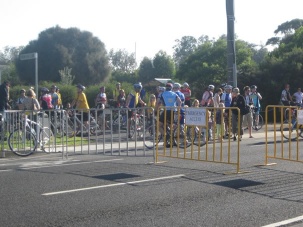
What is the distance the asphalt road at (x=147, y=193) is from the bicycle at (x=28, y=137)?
1.32 m

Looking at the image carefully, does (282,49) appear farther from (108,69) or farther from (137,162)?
(137,162)

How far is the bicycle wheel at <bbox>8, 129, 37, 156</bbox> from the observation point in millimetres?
14844

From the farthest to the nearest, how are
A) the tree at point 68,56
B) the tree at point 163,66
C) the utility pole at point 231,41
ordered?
the tree at point 163,66, the tree at point 68,56, the utility pole at point 231,41

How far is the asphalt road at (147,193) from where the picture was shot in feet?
25.2

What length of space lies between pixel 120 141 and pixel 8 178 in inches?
158

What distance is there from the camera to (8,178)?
36.0 ft

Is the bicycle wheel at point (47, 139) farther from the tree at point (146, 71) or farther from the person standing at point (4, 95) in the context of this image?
the tree at point (146, 71)

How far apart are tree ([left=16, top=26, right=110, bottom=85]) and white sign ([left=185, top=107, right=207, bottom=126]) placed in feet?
184

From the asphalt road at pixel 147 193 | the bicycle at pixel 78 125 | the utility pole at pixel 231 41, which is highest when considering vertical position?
the utility pole at pixel 231 41

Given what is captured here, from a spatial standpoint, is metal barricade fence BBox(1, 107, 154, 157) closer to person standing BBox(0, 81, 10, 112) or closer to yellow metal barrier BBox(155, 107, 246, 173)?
yellow metal barrier BBox(155, 107, 246, 173)

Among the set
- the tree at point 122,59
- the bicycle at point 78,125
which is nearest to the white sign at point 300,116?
the bicycle at point 78,125

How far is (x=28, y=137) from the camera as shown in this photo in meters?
15.0

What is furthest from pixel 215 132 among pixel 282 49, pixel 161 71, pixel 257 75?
pixel 161 71

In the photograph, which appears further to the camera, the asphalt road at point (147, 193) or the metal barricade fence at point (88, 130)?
the metal barricade fence at point (88, 130)
